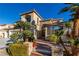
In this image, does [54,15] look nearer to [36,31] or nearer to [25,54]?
[36,31]

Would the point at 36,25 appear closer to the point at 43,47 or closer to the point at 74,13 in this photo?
the point at 43,47

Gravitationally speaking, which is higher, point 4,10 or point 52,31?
point 4,10

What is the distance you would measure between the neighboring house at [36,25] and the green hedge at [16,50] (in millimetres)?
121

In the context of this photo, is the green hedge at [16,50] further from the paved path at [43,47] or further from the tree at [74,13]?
the tree at [74,13]

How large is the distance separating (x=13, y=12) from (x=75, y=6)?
2.04ft

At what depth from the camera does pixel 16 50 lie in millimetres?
1947

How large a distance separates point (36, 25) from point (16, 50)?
320mm

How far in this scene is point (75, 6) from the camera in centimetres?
193

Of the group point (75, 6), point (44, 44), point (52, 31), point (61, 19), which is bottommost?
point (44, 44)

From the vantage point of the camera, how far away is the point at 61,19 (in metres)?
1.94

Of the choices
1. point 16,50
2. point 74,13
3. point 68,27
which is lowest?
point 16,50

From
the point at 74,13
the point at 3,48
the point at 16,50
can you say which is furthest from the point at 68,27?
the point at 3,48

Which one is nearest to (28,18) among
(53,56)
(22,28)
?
(22,28)

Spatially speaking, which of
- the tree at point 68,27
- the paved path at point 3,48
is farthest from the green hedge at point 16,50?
the tree at point 68,27
